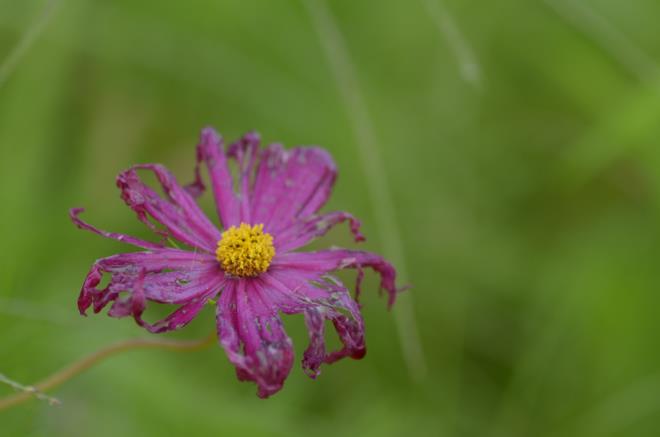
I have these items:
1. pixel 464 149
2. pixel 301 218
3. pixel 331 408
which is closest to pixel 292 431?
pixel 331 408

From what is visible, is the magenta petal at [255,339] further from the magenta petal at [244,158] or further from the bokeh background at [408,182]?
the bokeh background at [408,182]

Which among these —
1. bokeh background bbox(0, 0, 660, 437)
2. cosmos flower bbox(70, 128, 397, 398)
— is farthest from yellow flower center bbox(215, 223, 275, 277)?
bokeh background bbox(0, 0, 660, 437)

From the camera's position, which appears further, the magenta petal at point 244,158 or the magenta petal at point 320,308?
the magenta petal at point 244,158

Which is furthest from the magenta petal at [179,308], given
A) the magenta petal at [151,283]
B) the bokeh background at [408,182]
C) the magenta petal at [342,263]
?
the bokeh background at [408,182]

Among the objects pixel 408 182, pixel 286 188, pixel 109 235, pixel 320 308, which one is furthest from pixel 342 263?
pixel 408 182

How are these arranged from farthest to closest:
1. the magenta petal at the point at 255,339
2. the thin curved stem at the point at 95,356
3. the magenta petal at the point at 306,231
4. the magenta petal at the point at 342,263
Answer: the magenta petal at the point at 306,231, the magenta petal at the point at 342,263, the thin curved stem at the point at 95,356, the magenta petal at the point at 255,339

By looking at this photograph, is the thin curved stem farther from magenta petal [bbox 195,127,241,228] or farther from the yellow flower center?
magenta petal [bbox 195,127,241,228]
